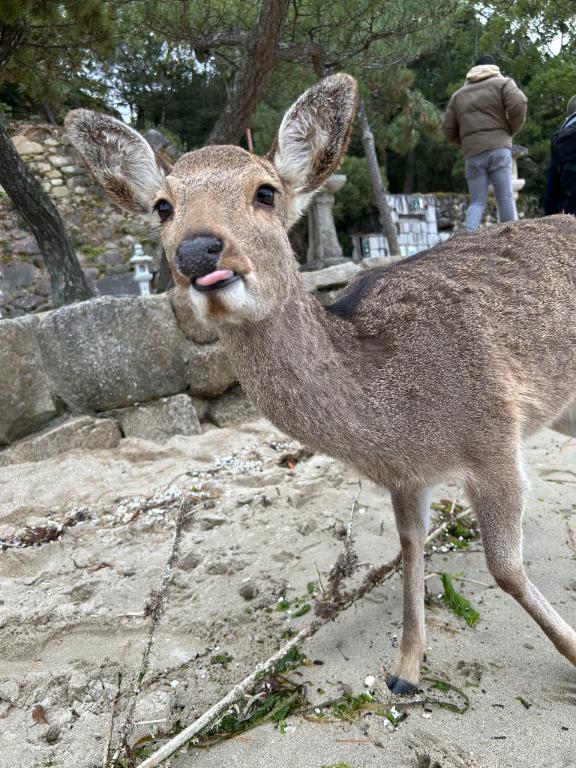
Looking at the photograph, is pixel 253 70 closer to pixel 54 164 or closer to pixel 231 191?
pixel 231 191

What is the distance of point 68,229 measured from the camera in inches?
445

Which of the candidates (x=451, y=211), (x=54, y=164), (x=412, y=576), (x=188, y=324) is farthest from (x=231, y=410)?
(x=451, y=211)

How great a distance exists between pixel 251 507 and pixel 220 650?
136cm

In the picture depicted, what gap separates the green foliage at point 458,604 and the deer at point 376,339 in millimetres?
273

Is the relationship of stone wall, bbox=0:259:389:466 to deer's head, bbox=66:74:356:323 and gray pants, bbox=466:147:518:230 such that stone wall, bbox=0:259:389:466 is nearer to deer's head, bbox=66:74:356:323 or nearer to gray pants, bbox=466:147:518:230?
deer's head, bbox=66:74:356:323

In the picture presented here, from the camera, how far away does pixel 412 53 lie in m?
9.24

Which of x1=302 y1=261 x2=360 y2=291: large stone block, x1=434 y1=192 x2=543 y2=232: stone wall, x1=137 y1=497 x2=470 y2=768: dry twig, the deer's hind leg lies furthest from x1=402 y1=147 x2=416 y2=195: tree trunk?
the deer's hind leg

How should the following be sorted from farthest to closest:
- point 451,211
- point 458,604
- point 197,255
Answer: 1. point 451,211
2. point 458,604
3. point 197,255

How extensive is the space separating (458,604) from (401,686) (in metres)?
0.62

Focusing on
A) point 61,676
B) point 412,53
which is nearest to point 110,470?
point 61,676

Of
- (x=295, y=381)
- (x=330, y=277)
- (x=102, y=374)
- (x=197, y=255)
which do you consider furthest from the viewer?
(x=330, y=277)

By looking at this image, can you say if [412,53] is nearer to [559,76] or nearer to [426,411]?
[426,411]

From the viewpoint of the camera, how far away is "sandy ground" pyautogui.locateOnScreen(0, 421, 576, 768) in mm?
2059

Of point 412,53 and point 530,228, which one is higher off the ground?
point 412,53
